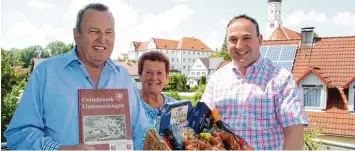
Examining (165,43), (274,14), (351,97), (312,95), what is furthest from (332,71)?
(274,14)

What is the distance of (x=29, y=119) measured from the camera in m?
1.42

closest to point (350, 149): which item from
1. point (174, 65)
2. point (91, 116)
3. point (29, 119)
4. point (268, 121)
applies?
point (268, 121)

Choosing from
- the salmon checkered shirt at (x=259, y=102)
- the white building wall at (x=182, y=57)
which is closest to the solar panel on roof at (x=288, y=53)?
the salmon checkered shirt at (x=259, y=102)

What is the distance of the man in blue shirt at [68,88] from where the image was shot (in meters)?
1.42

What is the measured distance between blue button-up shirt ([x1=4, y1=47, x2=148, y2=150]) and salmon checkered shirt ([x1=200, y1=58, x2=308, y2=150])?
514 mm

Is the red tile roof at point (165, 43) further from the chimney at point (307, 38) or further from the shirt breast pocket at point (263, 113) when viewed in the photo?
the shirt breast pocket at point (263, 113)

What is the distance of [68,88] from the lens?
149cm

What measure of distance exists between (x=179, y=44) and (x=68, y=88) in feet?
224

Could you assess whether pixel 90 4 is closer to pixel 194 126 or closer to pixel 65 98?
pixel 65 98

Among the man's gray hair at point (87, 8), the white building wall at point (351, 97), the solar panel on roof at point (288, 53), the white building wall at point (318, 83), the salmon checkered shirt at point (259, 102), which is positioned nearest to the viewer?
the man's gray hair at point (87, 8)

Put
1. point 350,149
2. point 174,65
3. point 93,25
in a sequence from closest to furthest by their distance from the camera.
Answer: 1. point 93,25
2. point 350,149
3. point 174,65

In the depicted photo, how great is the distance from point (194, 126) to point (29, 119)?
2.06 ft

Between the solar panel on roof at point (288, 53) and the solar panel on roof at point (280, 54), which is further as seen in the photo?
the solar panel on roof at point (288, 53)

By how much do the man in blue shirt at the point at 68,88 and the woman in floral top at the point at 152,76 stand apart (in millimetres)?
507
